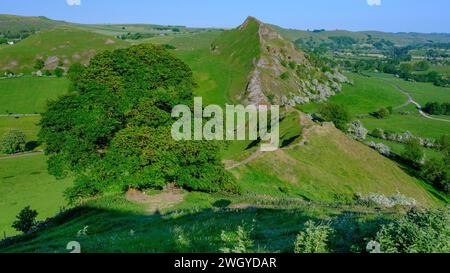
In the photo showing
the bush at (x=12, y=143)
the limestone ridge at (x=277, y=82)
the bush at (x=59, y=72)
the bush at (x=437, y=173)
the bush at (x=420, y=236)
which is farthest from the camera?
the bush at (x=59, y=72)

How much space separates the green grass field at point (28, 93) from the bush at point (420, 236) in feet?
488

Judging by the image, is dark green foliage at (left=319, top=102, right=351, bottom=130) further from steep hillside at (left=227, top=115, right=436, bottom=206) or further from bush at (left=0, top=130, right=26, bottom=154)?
bush at (left=0, top=130, right=26, bottom=154)

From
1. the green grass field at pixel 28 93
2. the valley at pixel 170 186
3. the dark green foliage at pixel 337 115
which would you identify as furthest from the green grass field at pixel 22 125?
the dark green foliage at pixel 337 115

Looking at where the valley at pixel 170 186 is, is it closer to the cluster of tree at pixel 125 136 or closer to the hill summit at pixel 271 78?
the cluster of tree at pixel 125 136

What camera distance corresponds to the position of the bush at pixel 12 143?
87000mm

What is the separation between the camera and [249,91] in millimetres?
157500

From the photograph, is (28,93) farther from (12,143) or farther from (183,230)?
(183,230)

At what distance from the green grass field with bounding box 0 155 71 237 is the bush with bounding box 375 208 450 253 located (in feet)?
144

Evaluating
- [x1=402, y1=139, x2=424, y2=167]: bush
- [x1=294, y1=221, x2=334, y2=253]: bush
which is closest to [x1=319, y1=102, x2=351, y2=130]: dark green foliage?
[x1=402, y1=139, x2=424, y2=167]: bush

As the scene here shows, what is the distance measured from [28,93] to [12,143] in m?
86.4

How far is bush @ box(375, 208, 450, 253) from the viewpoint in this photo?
12.9 meters

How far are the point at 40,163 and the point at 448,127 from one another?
543ft

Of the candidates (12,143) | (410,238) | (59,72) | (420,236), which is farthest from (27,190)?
(59,72)

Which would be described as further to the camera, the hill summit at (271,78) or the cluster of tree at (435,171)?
the hill summit at (271,78)
